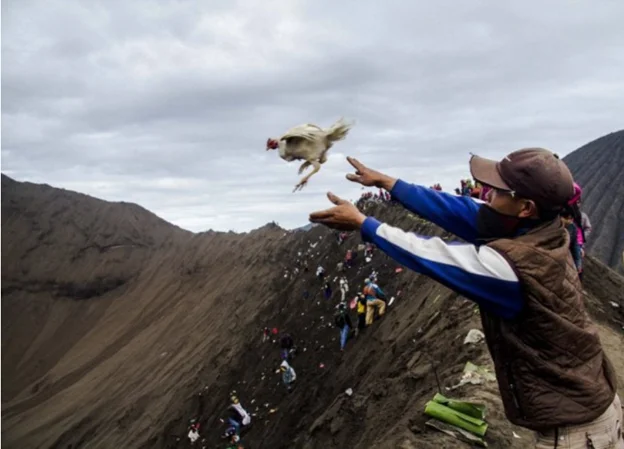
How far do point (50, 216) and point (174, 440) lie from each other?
37305 millimetres

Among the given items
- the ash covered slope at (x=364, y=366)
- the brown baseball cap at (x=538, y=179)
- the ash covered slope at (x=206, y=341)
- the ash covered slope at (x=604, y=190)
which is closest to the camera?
the brown baseball cap at (x=538, y=179)

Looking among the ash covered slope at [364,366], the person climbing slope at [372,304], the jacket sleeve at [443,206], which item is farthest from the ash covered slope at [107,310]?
the jacket sleeve at [443,206]

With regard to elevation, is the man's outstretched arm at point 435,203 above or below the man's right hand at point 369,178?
below

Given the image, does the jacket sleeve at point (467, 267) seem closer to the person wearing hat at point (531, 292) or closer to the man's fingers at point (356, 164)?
the person wearing hat at point (531, 292)

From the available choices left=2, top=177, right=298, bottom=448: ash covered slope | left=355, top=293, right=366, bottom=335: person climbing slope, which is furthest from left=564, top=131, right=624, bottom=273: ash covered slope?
left=2, top=177, right=298, bottom=448: ash covered slope

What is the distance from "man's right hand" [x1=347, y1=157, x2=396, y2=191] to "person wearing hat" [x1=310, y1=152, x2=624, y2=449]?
52 cm

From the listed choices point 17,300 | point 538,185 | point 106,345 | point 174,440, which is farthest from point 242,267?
point 538,185

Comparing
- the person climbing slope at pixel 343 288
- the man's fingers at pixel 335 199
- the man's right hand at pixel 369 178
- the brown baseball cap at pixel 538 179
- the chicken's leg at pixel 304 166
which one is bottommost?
the person climbing slope at pixel 343 288

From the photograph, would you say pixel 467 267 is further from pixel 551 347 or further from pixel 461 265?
pixel 551 347

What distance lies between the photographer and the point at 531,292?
1653 mm

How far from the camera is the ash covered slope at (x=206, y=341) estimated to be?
636 cm

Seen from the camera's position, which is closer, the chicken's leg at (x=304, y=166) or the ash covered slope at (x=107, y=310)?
the chicken's leg at (x=304, y=166)

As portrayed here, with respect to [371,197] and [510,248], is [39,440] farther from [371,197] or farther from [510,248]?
[510,248]

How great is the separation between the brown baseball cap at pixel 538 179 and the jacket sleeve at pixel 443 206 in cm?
46
